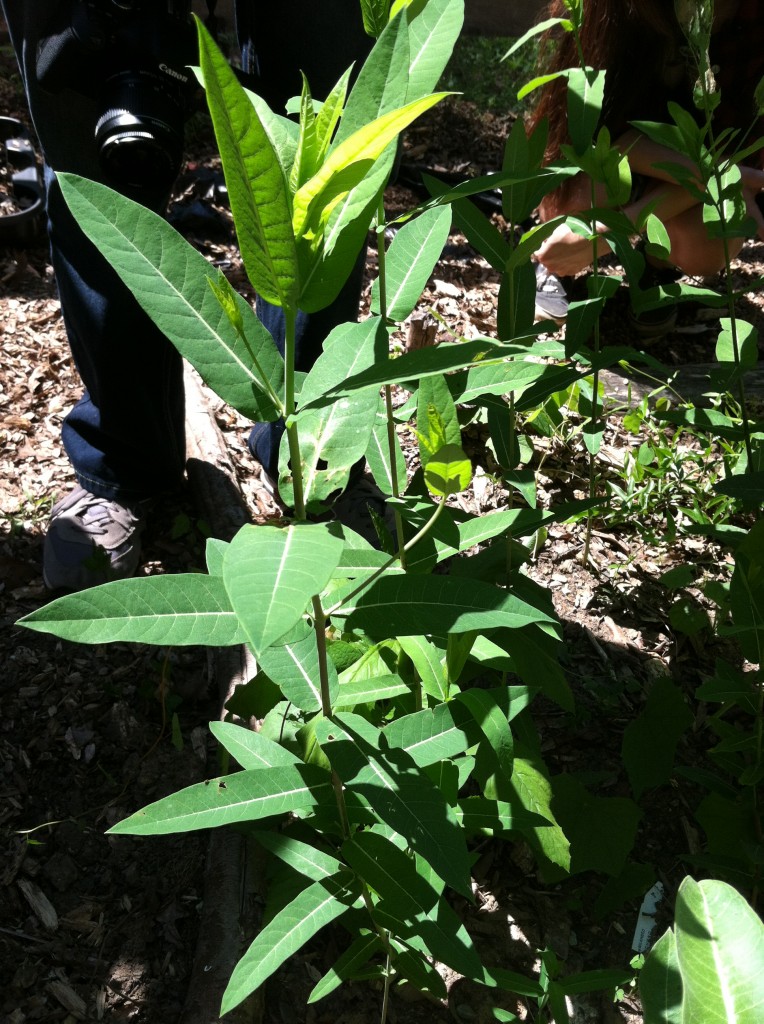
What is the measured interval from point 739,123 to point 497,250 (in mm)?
2195

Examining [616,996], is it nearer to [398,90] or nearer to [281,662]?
[281,662]

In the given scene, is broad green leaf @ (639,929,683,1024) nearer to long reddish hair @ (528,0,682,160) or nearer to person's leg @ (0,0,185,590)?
person's leg @ (0,0,185,590)

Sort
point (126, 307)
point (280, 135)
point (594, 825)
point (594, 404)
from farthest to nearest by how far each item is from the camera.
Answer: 1. point (126, 307)
2. point (594, 404)
3. point (594, 825)
4. point (280, 135)

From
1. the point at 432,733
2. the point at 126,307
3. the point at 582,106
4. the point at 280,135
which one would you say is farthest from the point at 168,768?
the point at 582,106

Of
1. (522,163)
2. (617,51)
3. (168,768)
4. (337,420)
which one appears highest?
(617,51)

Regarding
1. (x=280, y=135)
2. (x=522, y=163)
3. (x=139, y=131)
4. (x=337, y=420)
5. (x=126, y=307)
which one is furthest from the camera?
(x=126, y=307)

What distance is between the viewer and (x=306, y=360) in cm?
213

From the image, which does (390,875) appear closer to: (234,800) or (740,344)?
(234,800)

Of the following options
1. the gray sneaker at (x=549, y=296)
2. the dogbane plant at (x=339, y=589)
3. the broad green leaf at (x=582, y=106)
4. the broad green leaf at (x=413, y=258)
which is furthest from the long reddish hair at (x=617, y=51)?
the dogbane plant at (x=339, y=589)

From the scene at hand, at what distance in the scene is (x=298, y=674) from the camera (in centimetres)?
109

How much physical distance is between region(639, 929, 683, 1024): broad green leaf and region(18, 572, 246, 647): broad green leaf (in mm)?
465

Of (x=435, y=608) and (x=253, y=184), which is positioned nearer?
(x=253, y=184)

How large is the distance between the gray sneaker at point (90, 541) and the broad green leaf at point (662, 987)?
1.69 m

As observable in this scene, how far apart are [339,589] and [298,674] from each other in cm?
13
